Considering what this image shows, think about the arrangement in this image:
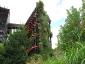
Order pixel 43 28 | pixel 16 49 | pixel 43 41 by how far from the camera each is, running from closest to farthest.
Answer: pixel 16 49
pixel 43 41
pixel 43 28

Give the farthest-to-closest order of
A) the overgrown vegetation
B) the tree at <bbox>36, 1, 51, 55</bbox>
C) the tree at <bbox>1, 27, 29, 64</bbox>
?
the tree at <bbox>36, 1, 51, 55</bbox>, the tree at <bbox>1, 27, 29, 64</bbox>, the overgrown vegetation

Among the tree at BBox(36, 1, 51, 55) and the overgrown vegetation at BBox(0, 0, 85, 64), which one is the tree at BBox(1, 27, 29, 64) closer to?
the overgrown vegetation at BBox(0, 0, 85, 64)

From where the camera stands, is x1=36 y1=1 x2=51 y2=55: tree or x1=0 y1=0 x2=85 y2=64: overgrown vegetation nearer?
x1=0 y1=0 x2=85 y2=64: overgrown vegetation

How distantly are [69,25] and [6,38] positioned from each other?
21.8 feet

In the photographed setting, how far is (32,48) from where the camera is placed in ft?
79.5

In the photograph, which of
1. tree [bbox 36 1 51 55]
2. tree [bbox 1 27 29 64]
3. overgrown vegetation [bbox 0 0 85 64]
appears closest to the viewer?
overgrown vegetation [bbox 0 0 85 64]

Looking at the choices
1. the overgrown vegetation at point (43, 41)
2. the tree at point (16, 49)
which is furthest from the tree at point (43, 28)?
the tree at point (16, 49)

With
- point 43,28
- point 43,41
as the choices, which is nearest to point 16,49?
point 43,41

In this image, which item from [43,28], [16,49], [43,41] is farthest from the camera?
[43,28]

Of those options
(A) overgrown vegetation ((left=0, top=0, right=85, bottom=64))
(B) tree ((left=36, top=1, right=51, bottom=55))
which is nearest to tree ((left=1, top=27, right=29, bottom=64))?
(A) overgrown vegetation ((left=0, top=0, right=85, bottom=64))

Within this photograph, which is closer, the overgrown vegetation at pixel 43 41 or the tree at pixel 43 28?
the overgrown vegetation at pixel 43 41

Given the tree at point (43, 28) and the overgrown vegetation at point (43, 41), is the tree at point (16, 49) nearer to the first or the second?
the overgrown vegetation at point (43, 41)

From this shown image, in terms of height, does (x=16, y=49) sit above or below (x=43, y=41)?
below

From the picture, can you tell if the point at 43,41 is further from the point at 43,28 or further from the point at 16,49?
the point at 16,49
